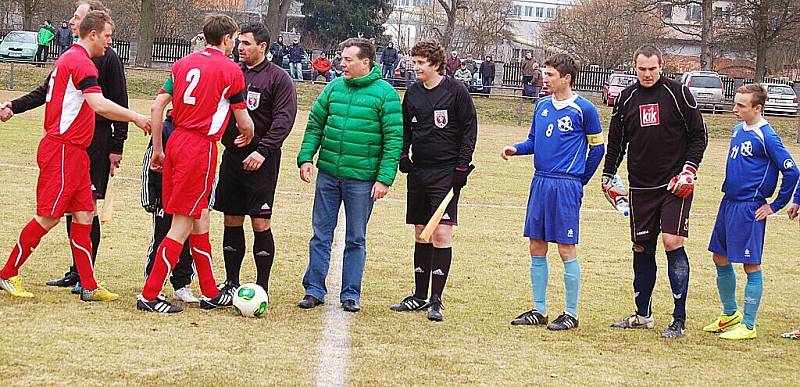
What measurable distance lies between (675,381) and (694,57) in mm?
86963

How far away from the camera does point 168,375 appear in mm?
5859

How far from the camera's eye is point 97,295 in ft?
25.7

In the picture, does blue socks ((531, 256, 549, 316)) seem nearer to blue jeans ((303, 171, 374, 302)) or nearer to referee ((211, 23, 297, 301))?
blue jeans ((303, 171, 374, 302))

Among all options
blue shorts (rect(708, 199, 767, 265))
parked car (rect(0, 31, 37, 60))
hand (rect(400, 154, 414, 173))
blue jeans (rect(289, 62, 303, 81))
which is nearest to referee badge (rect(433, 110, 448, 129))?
hand (rect(400, 154, 414, 173))

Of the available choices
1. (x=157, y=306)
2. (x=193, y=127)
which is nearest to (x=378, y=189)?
(x=193, y=127)

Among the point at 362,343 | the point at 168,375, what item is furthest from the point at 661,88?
the point at 168,375

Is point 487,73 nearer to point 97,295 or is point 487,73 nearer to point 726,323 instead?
point 726,323

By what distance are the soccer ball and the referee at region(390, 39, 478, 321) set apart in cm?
114

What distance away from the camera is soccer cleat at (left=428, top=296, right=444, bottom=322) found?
7879mm

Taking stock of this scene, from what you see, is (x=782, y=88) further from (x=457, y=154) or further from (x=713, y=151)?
(x=457, y=154)

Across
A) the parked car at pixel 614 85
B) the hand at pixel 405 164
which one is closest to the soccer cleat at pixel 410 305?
→ the hand at pixel 405 164

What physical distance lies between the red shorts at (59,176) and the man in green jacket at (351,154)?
5.25ft

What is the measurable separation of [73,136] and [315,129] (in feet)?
5.82

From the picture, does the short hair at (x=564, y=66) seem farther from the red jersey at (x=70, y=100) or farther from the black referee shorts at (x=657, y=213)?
the red jersey at (x=70, y=100)
